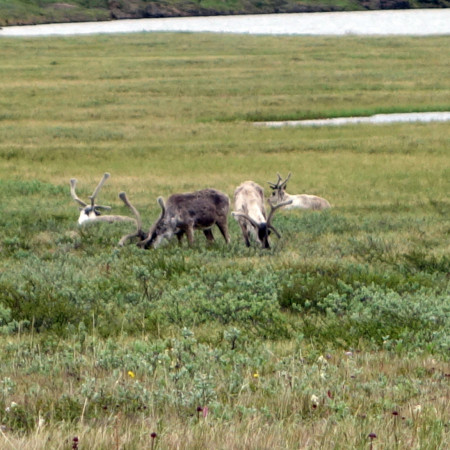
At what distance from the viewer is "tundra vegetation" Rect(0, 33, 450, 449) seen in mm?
4496

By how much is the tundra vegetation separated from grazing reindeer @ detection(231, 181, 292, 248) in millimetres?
236

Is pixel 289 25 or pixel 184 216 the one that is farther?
pixel 289 25

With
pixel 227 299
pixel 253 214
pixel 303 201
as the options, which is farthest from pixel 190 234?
pixel 303 201

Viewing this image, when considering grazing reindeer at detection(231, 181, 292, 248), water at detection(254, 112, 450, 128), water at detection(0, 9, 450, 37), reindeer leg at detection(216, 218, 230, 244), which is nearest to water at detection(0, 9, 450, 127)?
water at detection(0, 9, 450, 37)

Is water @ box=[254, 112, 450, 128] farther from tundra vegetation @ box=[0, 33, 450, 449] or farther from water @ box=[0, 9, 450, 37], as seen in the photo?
water @ box=[0, 9, 450, 37]

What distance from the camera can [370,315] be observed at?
745 cm

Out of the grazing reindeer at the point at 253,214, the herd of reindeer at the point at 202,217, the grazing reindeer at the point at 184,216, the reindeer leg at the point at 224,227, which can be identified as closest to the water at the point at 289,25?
the grazing reindeer at the point at 253,214

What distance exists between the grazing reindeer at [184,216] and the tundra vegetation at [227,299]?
0.84ft

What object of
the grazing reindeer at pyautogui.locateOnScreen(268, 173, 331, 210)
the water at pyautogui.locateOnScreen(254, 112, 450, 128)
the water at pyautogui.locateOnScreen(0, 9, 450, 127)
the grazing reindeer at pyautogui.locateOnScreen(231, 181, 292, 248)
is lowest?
the water at pyautogui.locateOnScreen(0, 9, 450, 127)

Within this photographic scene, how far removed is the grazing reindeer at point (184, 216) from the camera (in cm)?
1164

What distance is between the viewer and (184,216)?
11.9m

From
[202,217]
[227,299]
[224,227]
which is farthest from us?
[224,227]

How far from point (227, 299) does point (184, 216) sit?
4072 millimetres

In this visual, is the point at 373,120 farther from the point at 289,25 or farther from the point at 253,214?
the point at 289,25
